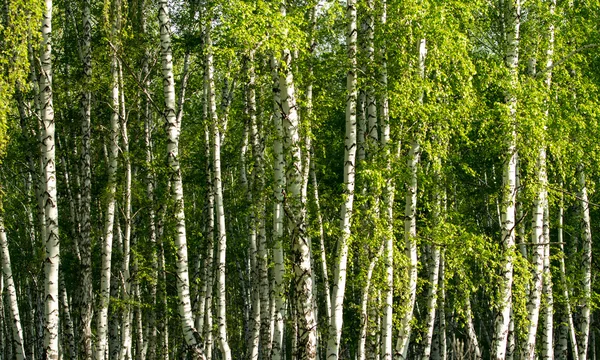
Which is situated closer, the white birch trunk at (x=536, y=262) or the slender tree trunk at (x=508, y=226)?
the slender tree trunk at (x=508, y=226)

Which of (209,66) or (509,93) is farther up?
(209,66)

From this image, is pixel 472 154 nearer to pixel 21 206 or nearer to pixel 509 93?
pixel 509 93

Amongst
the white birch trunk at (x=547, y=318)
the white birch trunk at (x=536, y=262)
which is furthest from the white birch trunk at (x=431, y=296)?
the white birch trunk at (x=547, y=318)

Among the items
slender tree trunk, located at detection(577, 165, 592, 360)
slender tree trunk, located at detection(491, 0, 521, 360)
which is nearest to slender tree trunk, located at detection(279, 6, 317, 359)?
slender tree trunk, located at detection(491, 0, 521, 360)

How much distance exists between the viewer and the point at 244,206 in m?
20.3

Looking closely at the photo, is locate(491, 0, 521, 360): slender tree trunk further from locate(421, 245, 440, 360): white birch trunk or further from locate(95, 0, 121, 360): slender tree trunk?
locate(95, 0, 121, 360): slender tree trunk

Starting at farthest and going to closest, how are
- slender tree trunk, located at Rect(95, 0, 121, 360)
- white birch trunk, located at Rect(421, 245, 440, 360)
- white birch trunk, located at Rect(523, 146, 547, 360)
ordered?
slender tree trunk, located at Rect(95, 0, 121, 360) → white birch trunk, located at Rect(421, 245, 440, 360) → white birch trunk, located at Rect(523, 146, 547, 360)

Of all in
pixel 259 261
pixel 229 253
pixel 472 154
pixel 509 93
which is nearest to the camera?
pixel 509 93

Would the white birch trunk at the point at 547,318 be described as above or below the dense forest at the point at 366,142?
below

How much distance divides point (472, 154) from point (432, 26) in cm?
1169

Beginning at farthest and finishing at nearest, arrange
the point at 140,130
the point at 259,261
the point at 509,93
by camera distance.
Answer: the point at 140,130 < the point at 259,261 < the point at 509,93

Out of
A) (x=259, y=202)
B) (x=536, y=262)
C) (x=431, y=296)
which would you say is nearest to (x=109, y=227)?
(x=259, y=202)

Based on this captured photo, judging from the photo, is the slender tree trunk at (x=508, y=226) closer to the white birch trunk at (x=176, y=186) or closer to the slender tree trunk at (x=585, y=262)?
the slender tree trunk at (x=585, y=262)

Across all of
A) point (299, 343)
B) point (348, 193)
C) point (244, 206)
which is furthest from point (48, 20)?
point (244, 206)
